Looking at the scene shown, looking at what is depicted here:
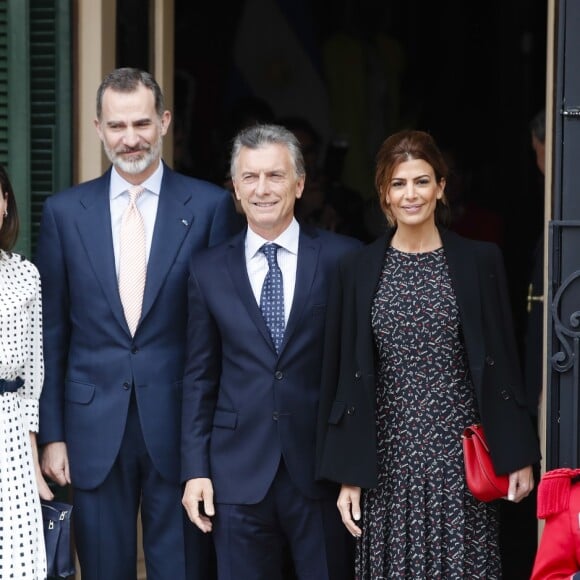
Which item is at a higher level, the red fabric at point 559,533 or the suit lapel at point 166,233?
the suit lapel at point 166,233

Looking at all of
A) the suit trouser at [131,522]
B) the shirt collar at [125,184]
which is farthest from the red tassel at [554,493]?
the shirt collar at [125,184]

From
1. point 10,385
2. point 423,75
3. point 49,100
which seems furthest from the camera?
point 423,75

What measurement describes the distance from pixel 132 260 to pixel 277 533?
3.53ft

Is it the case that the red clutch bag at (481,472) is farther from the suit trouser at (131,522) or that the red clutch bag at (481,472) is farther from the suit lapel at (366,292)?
the suit trouser at (131,522)

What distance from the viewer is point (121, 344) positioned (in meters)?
4.54

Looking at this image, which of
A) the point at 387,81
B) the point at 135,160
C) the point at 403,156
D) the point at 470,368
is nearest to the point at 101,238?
the point at 135,160

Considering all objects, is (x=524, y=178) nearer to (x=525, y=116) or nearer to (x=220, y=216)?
(x=525, y=116)

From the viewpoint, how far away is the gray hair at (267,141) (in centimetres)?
445

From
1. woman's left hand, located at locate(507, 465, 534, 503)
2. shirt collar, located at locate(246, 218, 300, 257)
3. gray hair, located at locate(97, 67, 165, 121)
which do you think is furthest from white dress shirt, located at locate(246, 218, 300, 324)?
woman's left hand, located at locate(507, 465, 534, 503)

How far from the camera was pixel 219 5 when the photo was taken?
29.2 feet

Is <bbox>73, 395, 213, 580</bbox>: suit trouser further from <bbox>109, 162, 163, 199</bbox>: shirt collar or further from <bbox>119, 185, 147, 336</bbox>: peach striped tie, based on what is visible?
<bbox>109, 162, 163, 199</bbox>: shirt collar

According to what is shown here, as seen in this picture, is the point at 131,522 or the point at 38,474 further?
the point at 131,522

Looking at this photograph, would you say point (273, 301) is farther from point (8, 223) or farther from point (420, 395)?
point (8, 223)

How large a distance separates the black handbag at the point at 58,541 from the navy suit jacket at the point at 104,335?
17cm
